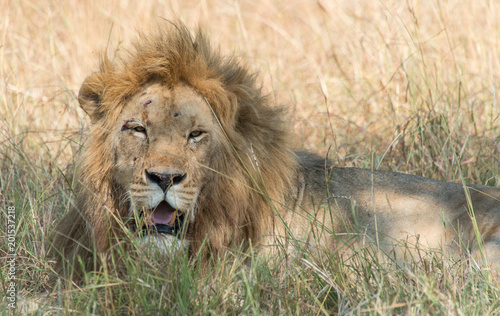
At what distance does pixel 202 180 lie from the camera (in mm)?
2641

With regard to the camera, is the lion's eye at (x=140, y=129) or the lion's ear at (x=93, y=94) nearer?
the lion's eye at (x=140, y=129)

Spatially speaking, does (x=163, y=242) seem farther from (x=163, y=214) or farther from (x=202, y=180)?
(x=202, y=180)

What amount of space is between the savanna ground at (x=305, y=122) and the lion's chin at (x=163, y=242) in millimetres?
79

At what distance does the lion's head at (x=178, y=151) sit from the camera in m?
2.58

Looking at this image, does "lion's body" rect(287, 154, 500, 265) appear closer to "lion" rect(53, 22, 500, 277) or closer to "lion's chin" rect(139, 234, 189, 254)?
"lion" rect(53, 22, 500, 277)

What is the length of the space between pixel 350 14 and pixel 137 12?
2380 mm

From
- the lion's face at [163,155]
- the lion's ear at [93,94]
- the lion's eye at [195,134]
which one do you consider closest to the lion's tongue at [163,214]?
the lion's face at [163,155]

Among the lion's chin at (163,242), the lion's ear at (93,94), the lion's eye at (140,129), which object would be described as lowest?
the lion's chin at (163,242)

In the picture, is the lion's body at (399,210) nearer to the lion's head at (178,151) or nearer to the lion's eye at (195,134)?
the lion's head at (178,151)

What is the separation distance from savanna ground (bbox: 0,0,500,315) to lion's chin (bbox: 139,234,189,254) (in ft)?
0.26

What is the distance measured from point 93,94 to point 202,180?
2.26 ft

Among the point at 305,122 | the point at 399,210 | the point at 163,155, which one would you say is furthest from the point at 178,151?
the point at 305,122

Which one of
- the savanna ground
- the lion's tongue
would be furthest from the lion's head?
the savanna ground

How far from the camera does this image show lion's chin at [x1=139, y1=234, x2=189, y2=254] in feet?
8.12
